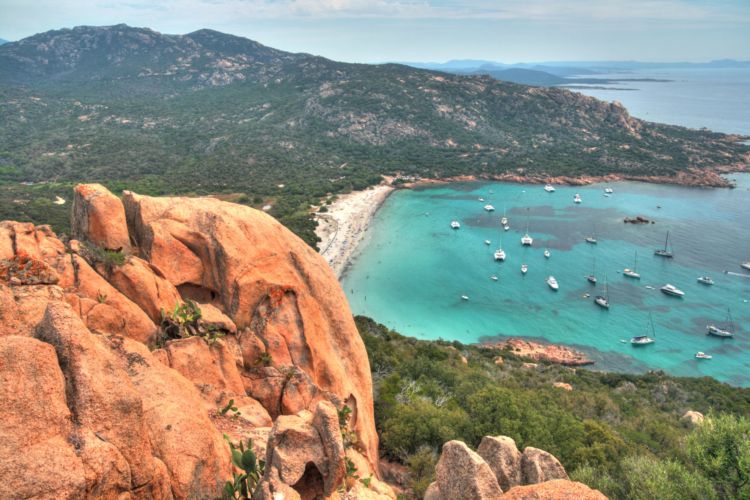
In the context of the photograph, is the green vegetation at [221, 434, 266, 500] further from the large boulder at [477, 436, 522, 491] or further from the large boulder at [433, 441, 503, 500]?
the large boulder at [477, 436, 522, 491]

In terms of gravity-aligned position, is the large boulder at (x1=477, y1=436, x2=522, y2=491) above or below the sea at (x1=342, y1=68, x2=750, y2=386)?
above

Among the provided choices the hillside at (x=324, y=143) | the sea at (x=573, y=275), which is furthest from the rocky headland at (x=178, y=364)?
the hillside at (x=324, y=143)

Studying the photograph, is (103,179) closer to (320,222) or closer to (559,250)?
(320,222)

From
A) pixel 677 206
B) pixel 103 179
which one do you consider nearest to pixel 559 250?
pixel 677 206

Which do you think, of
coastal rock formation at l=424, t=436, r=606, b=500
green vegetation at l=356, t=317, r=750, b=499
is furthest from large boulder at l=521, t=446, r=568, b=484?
green vegetation at l=356, t=317, r=750, b=499

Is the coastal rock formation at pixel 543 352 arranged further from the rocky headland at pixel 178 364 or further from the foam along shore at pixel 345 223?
the rocky headland at pixel 178 364

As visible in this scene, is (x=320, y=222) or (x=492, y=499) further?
(x=320, y=222)
